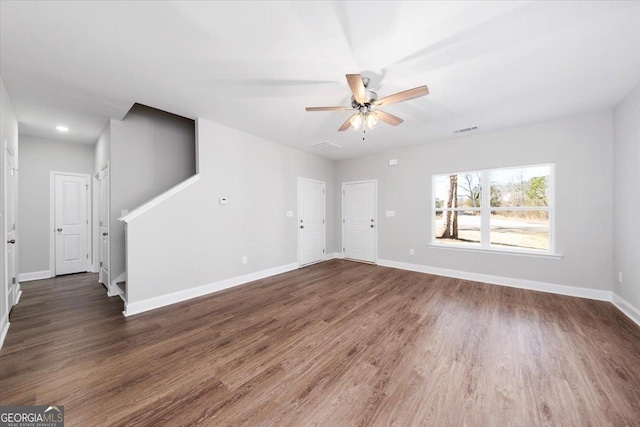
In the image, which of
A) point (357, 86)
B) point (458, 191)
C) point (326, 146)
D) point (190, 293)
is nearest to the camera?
point (357, 86)

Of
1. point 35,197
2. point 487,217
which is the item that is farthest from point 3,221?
point 487,217

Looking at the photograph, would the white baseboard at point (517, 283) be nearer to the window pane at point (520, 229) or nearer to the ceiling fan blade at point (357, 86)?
the window pane at point (520, 229)

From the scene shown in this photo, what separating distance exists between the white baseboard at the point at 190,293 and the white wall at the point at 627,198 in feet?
16.5

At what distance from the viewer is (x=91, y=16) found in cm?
167

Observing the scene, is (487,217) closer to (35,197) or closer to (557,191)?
(557,191)

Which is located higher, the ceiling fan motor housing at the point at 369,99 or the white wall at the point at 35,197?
the ceiling fan motor housing at the point at 369,99

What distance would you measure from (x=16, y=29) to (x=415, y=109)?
12.9 ft

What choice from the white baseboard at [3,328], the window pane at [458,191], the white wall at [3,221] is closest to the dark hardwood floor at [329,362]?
the white baseboard at [3,328]

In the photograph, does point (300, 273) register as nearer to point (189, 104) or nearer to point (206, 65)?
point (189, 104)

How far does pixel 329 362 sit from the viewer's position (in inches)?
76.1

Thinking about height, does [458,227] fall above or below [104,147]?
below

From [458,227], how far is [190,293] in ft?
16.1

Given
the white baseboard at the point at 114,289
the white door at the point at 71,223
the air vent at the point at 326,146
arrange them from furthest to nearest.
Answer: the air vent at the point at 326,146 < the white door at the point at 71,223 < the white baseboard at the point at 114,289

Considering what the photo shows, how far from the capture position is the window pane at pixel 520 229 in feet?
12.3
